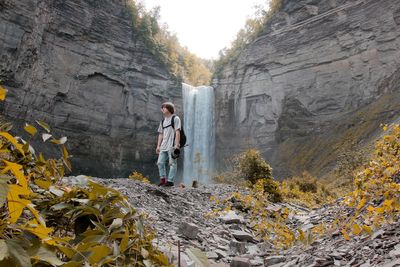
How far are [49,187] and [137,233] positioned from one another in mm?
371

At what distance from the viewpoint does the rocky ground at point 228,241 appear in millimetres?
2783

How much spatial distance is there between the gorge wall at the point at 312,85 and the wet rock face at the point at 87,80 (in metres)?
7.57

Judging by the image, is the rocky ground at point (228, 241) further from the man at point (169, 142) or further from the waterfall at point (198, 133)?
the waterfall at point (198, 133)

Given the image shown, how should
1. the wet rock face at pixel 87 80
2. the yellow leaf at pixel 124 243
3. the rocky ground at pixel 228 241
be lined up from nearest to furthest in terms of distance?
the yellow leaf at pixel 124 243, the rocky ground at pixel 228 241, the wet rock face at pixel 87 80

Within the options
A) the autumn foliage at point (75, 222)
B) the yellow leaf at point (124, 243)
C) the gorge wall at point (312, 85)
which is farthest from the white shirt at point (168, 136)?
the gorge wall at point (312, 85)

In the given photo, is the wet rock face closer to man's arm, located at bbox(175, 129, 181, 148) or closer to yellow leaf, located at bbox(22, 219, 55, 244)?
man's arm, located at bbox(175, 129, 181, 148)

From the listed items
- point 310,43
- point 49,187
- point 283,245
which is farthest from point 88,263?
point 310,43

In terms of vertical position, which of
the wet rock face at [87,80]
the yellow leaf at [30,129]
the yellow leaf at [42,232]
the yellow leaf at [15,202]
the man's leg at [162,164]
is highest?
the wet rock face at [87,80]

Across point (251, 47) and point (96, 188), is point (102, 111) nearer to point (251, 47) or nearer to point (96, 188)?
point (251, 47)

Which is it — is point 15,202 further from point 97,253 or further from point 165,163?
point 165,163

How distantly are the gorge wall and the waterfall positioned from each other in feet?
4.15

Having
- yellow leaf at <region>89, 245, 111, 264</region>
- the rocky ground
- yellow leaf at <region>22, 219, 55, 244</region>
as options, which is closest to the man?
the rocky ground

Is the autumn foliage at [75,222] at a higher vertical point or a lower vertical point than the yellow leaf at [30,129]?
lower

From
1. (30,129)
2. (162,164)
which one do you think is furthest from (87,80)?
(30,129)
